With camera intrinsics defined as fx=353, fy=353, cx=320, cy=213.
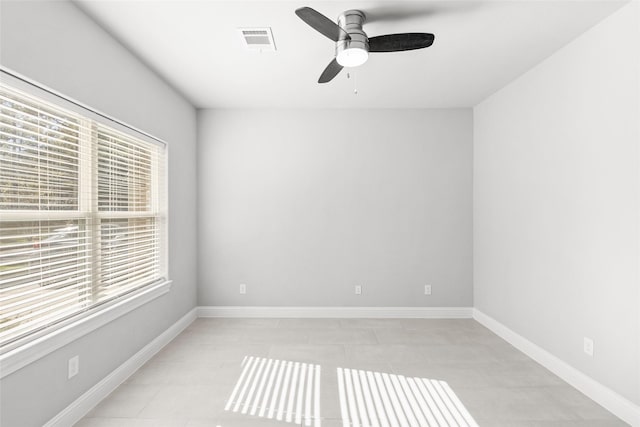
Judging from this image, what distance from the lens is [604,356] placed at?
2.54 meters

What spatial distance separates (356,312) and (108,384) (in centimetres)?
287

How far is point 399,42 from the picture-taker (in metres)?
2.35

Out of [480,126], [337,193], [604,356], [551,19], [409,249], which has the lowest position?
[604,356]

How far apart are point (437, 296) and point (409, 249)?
0.72 m

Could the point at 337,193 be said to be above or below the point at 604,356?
above

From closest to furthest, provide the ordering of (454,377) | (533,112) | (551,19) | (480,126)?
(551,19) < (454,377) < (533,112) < (480,126)

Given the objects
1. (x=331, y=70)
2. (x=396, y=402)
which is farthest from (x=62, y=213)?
(x=396, y=402)

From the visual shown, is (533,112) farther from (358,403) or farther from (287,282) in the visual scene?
(287,282)

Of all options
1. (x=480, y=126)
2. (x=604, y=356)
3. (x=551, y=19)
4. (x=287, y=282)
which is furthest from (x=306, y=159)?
(x=604, y=356)

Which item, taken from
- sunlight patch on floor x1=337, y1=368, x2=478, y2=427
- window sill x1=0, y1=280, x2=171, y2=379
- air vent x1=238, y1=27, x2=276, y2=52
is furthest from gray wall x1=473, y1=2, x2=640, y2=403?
window sill x1=0, y1=280, x2=171, y2=379

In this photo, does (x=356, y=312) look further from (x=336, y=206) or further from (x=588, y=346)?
(x=588, y=346)

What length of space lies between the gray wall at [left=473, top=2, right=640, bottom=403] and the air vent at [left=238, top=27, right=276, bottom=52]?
2415 mm

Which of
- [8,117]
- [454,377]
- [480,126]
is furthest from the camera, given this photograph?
[480,126]

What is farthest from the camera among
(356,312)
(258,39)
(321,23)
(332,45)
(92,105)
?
(356,312)
